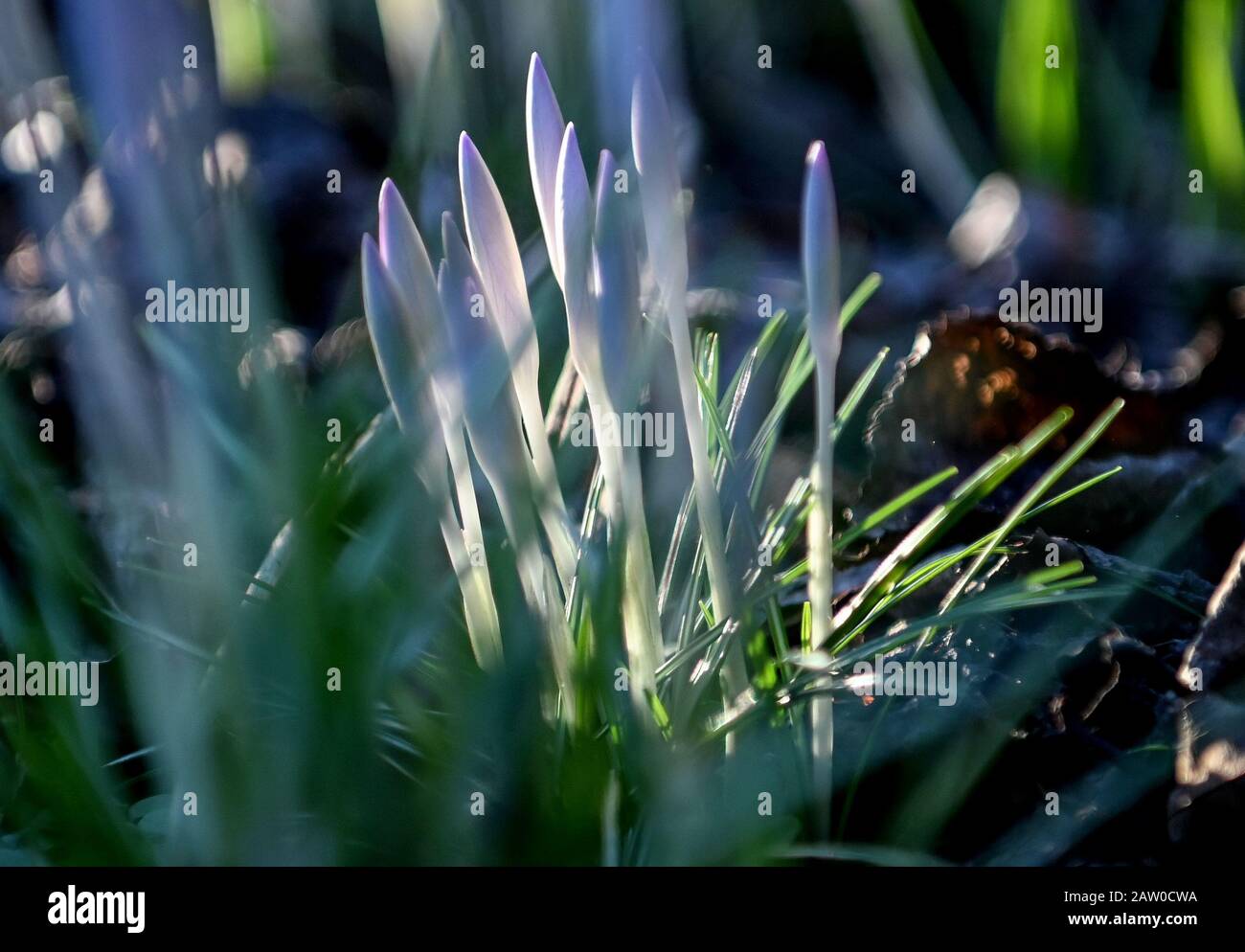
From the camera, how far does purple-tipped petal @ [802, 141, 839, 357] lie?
21.2 inches

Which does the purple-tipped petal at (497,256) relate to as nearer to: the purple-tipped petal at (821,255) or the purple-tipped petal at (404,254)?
the purple-tipped petal at (404,254)

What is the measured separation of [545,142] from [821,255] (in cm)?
14

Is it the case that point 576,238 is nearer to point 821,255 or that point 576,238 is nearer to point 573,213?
point 573,213

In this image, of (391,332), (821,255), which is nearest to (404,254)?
(391,332)

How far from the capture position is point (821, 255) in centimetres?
55

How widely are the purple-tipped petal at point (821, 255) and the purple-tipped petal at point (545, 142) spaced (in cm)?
12

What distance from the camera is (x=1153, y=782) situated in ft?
1.97

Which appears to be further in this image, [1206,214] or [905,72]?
[905,72]

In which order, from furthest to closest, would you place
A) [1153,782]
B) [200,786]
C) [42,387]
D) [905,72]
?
[905,72] < [42,387] < [1153,782] < [200,786]

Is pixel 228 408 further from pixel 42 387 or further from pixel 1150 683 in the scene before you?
Answer: pixel 1150 683

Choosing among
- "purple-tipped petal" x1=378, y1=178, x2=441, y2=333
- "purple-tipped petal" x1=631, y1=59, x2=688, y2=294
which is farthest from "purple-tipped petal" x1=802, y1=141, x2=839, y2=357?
"purple-tipped petal" x1=378, y1=178, x2=441, y2=333

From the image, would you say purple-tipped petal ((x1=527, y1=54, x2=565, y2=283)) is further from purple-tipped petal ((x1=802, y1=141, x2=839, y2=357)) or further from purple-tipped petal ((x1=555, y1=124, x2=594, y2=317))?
purple-tipped petal ((x1=802, y1=141, x2=839, y2=357))

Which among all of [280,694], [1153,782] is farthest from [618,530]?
[1153,782]

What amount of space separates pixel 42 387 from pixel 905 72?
691 millimetres
